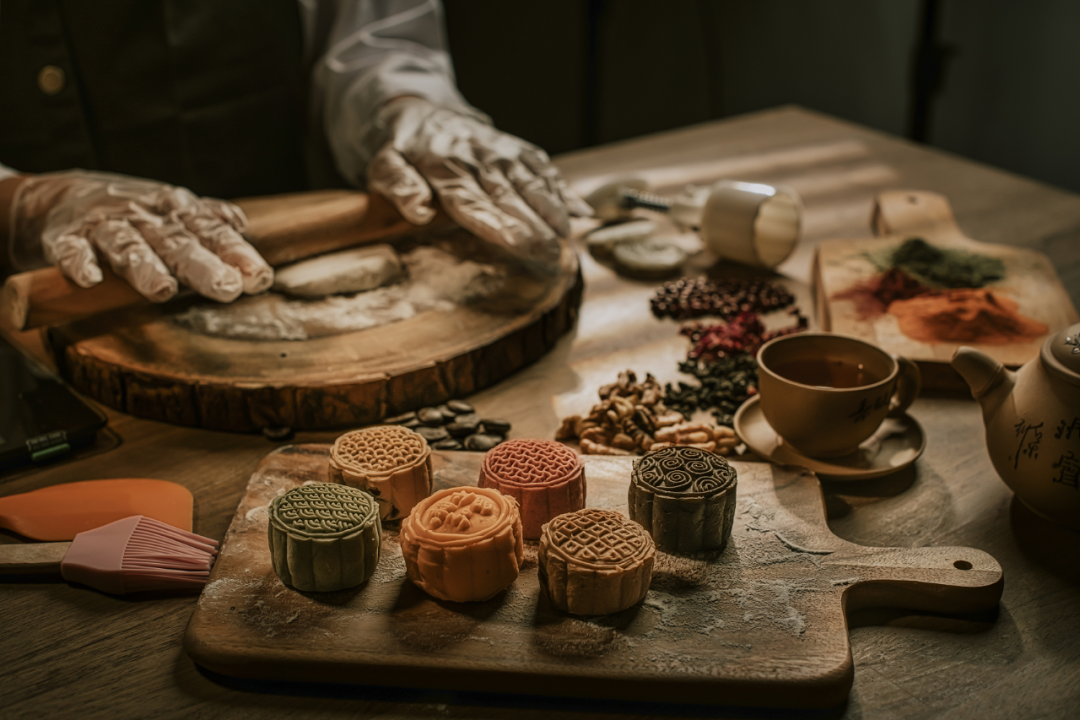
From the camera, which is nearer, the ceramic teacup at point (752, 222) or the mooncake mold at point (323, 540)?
the mooncake mold at point (323, 540)

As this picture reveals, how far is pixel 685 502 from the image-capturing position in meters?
0.91

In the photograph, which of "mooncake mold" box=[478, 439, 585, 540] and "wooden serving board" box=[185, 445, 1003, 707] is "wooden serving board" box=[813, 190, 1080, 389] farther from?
"mooncake mold" box=[478, 439, 585, 540]

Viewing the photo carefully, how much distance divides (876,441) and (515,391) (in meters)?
0.55

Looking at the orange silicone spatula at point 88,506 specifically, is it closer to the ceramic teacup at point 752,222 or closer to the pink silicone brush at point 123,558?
the pink silicone brush at point 123,558

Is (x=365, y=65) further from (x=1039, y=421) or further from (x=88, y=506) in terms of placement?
(x=1039, y=421)

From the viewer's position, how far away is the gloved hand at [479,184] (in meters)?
1.52

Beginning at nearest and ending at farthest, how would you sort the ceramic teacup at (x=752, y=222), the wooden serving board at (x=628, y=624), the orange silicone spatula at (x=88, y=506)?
the wooden serving board at (x=628, y=624) → the orange silicone spatula at (x=88, y=506) → the ceramic teacup at (x=752, y=222)

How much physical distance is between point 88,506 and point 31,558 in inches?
4.3

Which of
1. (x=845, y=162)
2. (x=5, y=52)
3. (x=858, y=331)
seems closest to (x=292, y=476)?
(x=858, y=331)

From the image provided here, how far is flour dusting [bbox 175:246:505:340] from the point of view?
134 centimetres

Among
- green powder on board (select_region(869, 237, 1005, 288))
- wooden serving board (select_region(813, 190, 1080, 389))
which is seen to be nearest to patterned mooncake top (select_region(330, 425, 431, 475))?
wooden serving board (select_region(813, 190, 1080, 389))

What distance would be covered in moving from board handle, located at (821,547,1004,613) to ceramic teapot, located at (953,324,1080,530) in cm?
15

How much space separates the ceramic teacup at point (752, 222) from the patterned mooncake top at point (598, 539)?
0.95 m

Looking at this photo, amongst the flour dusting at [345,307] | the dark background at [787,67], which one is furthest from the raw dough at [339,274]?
the dark background at [787,67]
